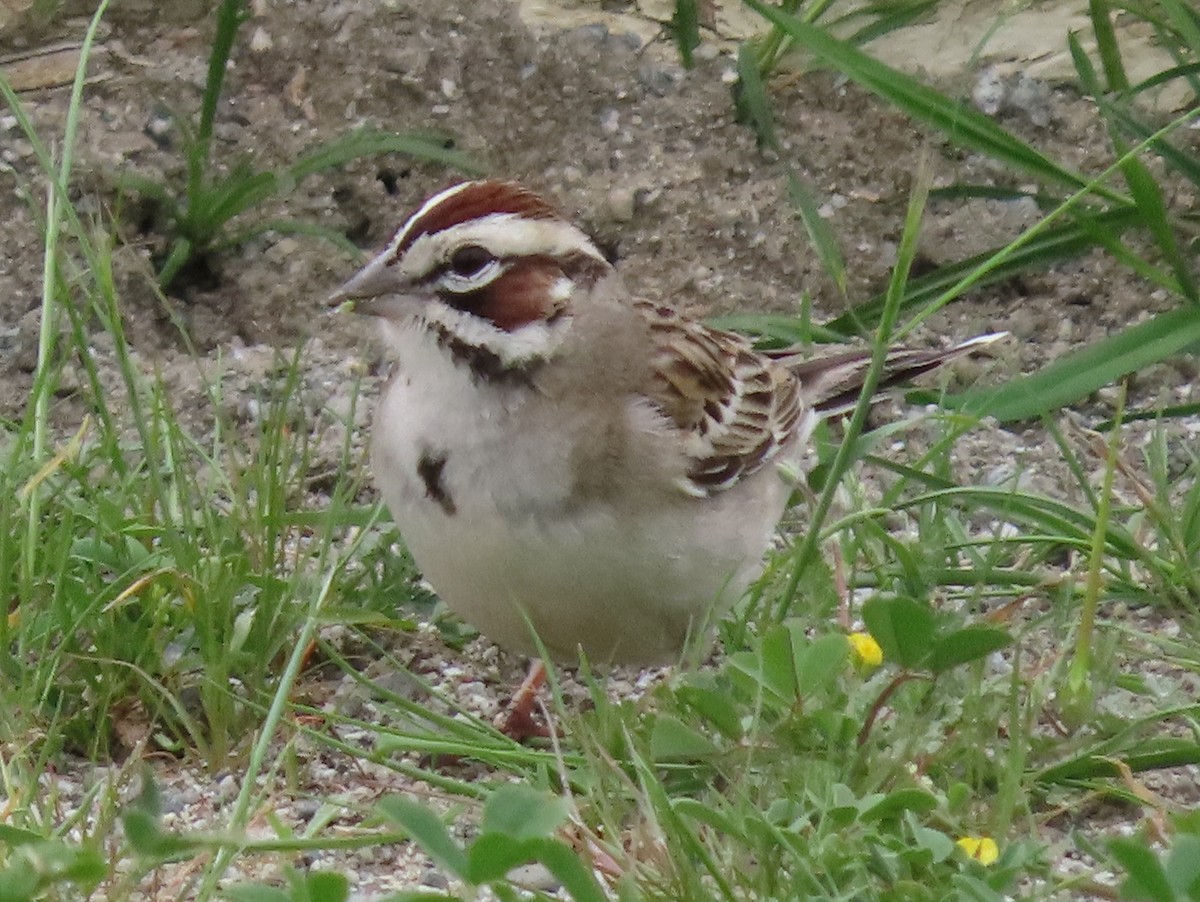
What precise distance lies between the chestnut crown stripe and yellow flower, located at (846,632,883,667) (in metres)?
0.93

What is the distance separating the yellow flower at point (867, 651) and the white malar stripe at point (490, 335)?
747 mm

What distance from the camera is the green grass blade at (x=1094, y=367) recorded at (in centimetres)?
389

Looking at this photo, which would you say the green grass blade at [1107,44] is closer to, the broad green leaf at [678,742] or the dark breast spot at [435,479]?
the dark breast spot at [435,479]

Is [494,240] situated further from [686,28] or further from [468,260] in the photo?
[686,28]

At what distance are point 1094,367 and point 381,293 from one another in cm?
159

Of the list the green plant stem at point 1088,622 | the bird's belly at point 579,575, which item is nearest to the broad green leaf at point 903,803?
the green plant stem at point 1088,622

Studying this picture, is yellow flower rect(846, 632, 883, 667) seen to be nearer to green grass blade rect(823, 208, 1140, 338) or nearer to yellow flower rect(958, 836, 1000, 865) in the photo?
yellow flower rect(958, 836, 1000, 865)

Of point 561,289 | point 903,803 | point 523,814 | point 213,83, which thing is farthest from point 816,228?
point 523,814

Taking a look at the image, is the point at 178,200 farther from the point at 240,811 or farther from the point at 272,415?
the point at 240,811

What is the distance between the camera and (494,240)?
10.1 feet

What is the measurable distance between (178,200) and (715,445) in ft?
5.55

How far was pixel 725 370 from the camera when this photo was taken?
12.2ft

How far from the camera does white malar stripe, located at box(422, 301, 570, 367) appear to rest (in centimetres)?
302

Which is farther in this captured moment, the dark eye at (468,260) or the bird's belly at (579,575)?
the dark eye at (468,260)
